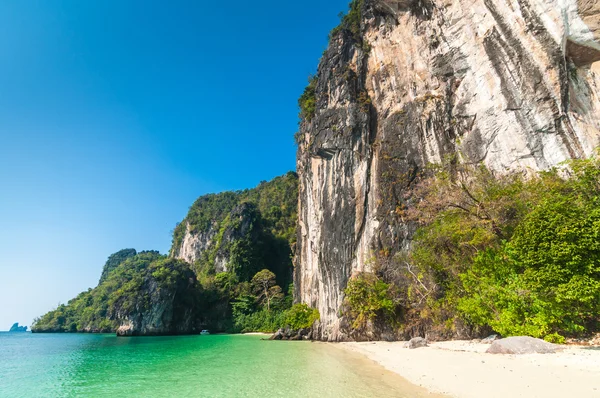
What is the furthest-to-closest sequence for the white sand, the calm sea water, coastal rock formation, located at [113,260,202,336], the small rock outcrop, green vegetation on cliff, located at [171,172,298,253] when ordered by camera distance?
green vegetation on cliff, located at [171,172,298,253]
coastal rock formation, located at [113,260,202,336]
the small rock outcrop
the calm sea water
the white sand

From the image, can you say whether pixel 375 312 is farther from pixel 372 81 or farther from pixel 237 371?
pixel 372 81

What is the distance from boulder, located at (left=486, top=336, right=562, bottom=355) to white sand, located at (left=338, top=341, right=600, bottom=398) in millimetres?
348

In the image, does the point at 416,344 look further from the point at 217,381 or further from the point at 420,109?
the point at 420,109

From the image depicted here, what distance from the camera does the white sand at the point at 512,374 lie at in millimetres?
4975

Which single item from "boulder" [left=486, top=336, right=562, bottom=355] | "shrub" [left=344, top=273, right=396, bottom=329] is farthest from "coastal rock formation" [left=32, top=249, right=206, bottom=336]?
"boulder" [left=486, top=336, right=562, bottom=355]

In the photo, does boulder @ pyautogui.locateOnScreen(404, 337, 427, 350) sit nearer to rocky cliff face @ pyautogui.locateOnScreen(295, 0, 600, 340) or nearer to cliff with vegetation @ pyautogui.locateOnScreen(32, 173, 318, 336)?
rocky cliff face @ pyautogui.locateOnScreen(295, 0, 600, 340)

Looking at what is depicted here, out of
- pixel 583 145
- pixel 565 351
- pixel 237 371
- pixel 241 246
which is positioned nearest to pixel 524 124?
pixel 583 145

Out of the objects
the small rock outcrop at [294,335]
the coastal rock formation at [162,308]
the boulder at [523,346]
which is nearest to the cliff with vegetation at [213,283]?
the coastal rock formation at [162,308]

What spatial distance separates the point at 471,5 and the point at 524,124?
348 inches

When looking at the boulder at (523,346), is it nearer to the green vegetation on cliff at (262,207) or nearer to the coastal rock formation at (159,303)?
the coastal rock formation at (159,303)

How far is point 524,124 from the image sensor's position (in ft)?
48.4

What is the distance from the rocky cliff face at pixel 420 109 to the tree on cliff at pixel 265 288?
11.3 metres

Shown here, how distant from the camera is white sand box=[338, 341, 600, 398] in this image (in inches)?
196

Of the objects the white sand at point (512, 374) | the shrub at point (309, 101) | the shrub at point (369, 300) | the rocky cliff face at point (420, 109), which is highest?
the shrub at point (309, 101)
